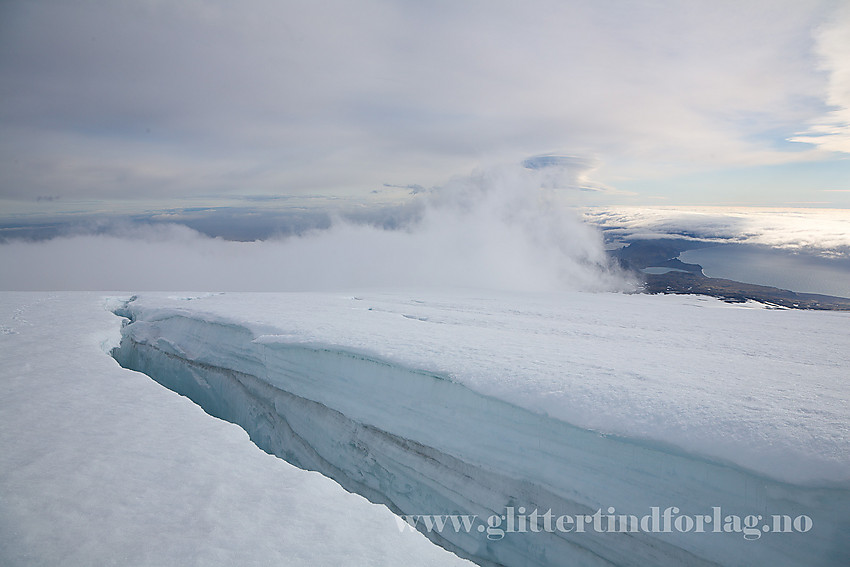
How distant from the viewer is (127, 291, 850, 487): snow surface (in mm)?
3102

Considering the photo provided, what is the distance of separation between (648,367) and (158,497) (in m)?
5.17

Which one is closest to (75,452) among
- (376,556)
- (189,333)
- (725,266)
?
(376,556)

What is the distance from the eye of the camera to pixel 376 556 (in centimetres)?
238

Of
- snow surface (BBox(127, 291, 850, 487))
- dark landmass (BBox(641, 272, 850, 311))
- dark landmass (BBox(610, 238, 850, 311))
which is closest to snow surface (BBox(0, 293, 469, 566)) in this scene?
snow surface (BBox(127, 291, 850, 487))

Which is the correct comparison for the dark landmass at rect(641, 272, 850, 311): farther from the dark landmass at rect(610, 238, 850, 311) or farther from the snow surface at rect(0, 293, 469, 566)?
the snow surface at rect(0, 293, 469, 566)

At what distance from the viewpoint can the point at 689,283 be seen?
73938 mm

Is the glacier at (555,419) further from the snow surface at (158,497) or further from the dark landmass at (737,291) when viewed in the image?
the dark landmass at (737,291)

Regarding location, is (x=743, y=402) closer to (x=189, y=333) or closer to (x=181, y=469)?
(x=181, y=469)

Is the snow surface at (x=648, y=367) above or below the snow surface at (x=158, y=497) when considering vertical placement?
above

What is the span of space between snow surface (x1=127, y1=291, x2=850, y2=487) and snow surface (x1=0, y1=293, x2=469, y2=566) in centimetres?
205

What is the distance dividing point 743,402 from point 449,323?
5194mm

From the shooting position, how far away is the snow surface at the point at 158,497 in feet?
7.59

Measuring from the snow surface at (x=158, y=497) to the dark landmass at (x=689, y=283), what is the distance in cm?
2818

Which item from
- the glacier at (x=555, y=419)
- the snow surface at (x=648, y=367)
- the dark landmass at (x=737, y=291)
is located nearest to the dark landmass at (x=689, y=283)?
the dark landmass at (x=737, y=291)
